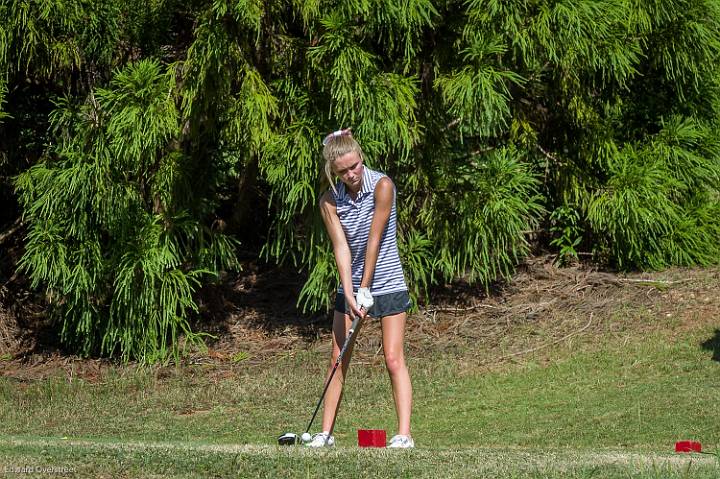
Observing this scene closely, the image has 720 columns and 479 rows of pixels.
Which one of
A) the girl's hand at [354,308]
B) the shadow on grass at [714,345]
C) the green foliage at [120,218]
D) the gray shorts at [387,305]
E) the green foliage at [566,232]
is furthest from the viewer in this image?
the green foliage at [566,232]

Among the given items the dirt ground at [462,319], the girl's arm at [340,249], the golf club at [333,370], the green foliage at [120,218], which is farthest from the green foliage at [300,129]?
the golf club at [333,370]

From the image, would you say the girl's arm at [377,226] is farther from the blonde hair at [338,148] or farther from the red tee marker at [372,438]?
the red tee marker at [372,438]

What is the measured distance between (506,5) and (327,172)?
4630 millimetres

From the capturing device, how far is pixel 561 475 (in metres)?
4.54

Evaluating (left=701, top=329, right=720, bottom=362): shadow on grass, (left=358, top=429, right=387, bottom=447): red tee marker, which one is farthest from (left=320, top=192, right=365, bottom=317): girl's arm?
(left=701, top=329, right=720, bottom=362): shadow on grass

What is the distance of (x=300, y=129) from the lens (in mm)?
9523

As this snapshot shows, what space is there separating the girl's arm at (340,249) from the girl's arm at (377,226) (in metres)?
0.09

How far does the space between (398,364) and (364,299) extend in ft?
1.43

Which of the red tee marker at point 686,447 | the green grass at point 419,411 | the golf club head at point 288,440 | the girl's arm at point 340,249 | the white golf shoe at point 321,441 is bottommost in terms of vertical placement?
the green grass at point 419,411

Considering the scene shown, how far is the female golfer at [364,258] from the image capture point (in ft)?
18.0

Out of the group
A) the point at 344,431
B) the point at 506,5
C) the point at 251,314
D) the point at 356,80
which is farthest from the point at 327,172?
the point at 251,314

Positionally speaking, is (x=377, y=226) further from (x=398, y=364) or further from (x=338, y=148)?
(x=398, y=364)

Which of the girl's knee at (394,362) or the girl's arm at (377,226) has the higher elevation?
the girl's arm at (377,226)

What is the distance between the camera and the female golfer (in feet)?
18.0
